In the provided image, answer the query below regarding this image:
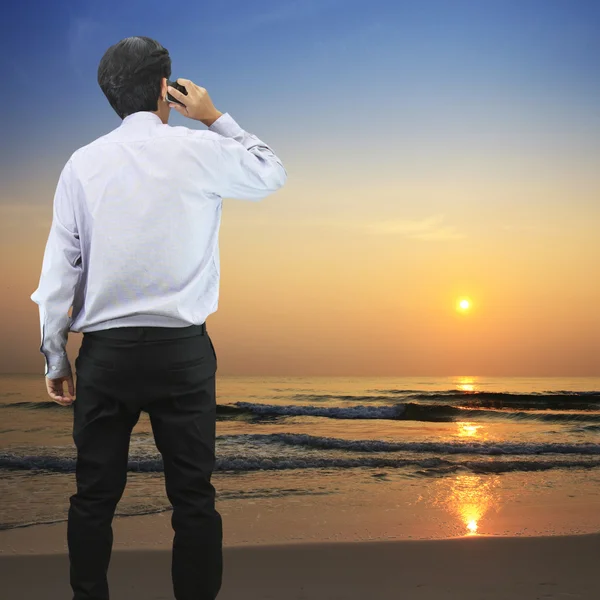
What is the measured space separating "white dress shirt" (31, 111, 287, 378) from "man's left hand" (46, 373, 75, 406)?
0.04 m

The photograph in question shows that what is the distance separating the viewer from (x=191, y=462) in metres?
1.73

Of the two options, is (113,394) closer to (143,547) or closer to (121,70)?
(121,70)

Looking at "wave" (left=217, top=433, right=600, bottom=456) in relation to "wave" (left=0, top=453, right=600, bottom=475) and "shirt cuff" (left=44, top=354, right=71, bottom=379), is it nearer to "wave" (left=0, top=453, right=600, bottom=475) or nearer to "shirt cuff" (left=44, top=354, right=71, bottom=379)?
"wave" (left=0, top=453, right=600, bottom=475)

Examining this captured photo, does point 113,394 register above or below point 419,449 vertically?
above

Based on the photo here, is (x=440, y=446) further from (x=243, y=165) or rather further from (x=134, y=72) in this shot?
(x=134, y=72)

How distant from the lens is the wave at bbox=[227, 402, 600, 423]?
15172 mm

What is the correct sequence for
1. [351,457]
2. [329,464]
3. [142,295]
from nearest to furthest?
→ 1. [142,295]
2. [329,464]
3. [351,457]

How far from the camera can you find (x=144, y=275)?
1683 millimetres

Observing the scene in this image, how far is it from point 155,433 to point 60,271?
0.51 metres

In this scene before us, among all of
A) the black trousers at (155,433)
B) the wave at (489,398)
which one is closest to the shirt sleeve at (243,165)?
the black trousers at (155,433)

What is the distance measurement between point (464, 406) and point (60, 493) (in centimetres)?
1413

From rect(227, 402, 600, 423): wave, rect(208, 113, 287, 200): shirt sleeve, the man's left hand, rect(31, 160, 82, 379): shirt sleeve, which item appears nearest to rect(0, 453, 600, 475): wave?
the man's left hand

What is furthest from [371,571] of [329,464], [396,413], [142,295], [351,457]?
[396,413]

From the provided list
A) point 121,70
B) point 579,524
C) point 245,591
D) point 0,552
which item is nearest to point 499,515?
point 579,524
